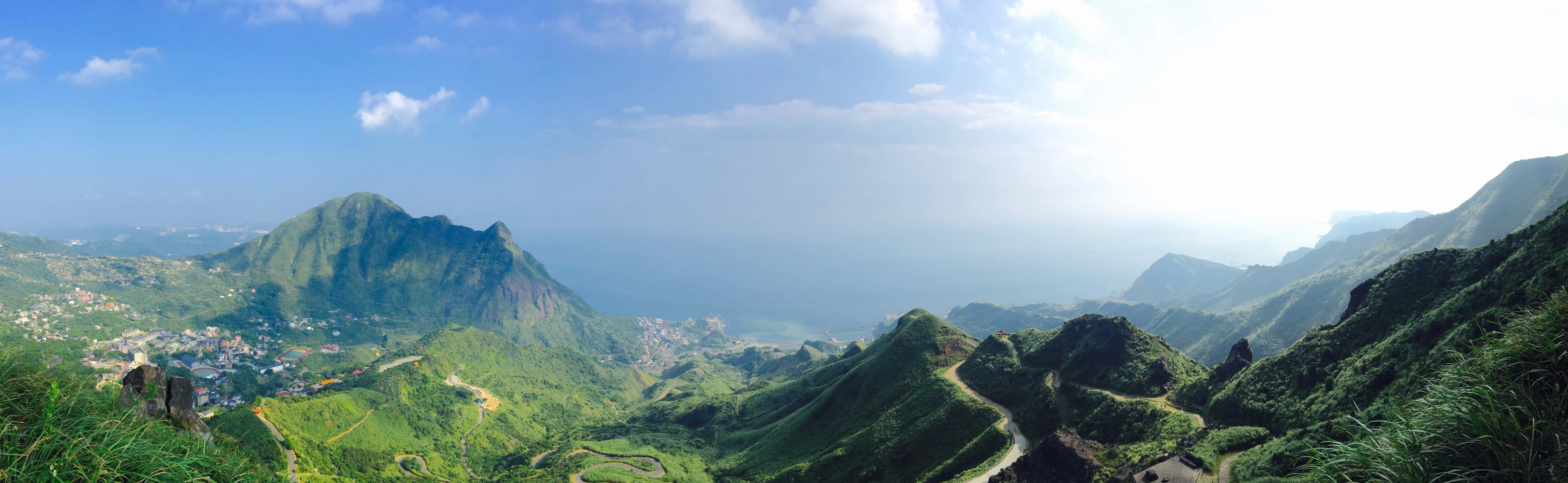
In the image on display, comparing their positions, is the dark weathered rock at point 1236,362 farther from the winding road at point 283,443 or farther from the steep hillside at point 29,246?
the steep hillside at point 29,246

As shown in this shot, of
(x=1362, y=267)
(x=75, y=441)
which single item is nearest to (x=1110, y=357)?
(x=75, y=441)

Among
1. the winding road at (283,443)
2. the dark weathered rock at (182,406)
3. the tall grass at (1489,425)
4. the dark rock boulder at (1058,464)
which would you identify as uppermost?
the tall grass at (1489,425)

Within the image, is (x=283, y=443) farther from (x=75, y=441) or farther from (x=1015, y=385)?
(x=1015, y=385)

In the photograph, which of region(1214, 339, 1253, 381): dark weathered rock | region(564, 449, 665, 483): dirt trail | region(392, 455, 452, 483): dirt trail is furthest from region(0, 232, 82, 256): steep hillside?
region(1214, 339, 1253, 381): dark weathered rock

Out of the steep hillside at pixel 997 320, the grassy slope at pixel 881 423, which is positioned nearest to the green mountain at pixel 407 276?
the steep hillside at pixel 997 320

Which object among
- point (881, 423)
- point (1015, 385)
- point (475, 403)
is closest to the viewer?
point (1015, 385)

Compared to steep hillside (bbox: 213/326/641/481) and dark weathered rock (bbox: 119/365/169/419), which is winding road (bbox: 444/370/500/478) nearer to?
steep hillside (bbox: 213/326/641/481)
